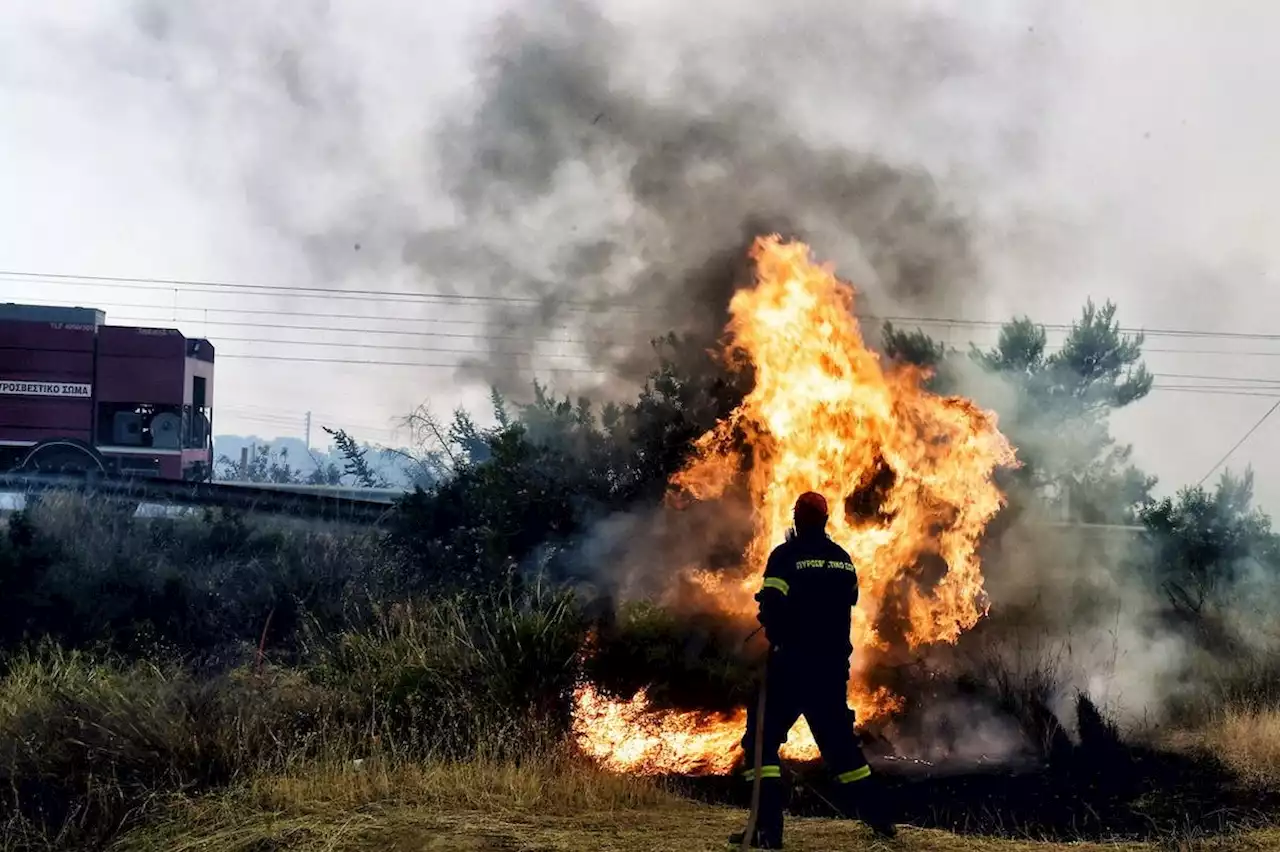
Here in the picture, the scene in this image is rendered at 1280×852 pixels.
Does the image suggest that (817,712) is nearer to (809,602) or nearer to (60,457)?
(809,602)

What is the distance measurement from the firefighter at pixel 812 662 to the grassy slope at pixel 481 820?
44 cm

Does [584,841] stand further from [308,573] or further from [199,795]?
[308,573]

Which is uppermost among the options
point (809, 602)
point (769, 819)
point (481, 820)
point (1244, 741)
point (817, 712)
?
point (809, 602)

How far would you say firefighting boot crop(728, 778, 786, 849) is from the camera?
20.8ft

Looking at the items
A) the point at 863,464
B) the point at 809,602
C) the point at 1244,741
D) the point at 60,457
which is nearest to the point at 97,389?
the point at 60,457

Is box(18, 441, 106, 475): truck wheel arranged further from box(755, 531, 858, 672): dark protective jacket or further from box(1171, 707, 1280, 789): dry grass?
box(1171, 707, 1280, 789): dry grass

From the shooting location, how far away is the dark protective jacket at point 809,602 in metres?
6.51

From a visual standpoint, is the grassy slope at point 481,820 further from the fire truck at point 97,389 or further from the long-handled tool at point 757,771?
the fire truck at point 97,389

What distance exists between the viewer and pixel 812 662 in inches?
258

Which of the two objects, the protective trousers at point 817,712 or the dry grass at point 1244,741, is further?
the dry grass at point 1244,741

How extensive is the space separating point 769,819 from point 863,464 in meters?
4.51

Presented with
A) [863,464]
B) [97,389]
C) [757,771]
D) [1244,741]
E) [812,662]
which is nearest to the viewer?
[757,771]

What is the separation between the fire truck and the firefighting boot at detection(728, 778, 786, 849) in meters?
22.3

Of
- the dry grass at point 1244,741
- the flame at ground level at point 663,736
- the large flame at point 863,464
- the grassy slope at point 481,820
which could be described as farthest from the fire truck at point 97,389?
the dry grass at point 1244,741
